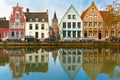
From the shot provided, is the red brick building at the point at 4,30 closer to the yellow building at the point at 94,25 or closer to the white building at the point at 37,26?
the white building at the point at 37,26

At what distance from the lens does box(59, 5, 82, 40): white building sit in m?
65.0

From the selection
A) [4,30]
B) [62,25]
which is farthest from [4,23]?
[62,25]

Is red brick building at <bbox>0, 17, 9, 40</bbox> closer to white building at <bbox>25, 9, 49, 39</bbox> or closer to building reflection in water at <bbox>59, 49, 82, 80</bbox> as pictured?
white building at <bbox>25, 9, 49, 39</bbox>

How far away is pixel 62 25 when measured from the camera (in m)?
65.2

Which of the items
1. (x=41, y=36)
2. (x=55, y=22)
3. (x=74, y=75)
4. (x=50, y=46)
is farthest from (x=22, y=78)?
(x=55, y=22)

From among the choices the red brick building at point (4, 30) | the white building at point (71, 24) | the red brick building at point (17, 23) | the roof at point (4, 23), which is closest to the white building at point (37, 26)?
the red brick building at point (17, 23)

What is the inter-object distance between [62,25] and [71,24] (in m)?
2.20

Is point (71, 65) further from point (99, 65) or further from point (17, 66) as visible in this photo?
point (17, 66)

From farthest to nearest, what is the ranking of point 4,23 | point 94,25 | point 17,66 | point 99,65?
point 94,25, point 4,23, point 99,65, point 17,66

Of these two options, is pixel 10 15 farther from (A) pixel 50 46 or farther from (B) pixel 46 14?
(A) pixel 50 46

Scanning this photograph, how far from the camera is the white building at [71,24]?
2559 inches

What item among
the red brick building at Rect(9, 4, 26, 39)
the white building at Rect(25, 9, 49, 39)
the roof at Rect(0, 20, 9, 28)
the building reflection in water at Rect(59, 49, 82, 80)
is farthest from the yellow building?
the building reflection in water at Rect(59, 49, 82, 80)

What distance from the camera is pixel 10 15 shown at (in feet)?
210

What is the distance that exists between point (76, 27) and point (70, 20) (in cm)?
224
